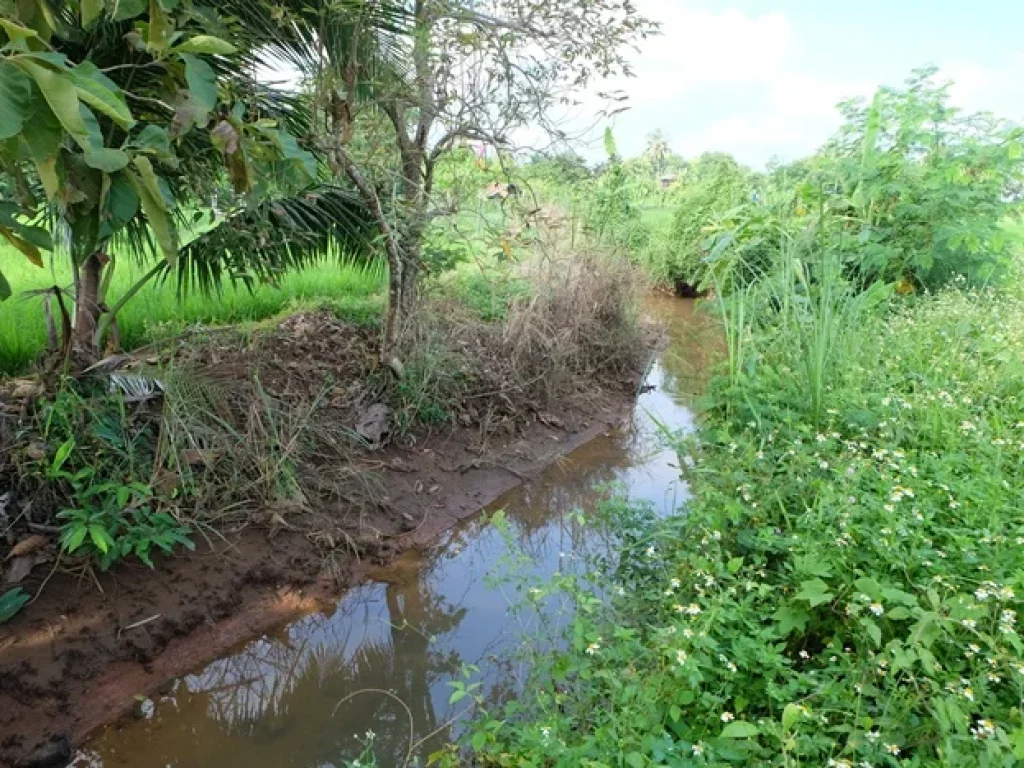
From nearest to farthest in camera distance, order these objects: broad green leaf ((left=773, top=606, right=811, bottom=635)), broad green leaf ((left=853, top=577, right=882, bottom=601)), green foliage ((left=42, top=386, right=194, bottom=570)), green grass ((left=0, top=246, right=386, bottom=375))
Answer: broad green leaf ((left=853, top=577, right=882, bottom=601)), broad green leaf ((left=773, top=606, right=811, bottom=635)), green foliage ((left=42, top=386, right=194, bottom=570)), green grass ((left=0, top=246, right=386, bottom=375))

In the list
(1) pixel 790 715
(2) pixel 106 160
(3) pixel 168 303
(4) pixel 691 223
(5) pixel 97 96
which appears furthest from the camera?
(4) pixel 691 223

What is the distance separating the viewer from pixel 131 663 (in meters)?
2.69

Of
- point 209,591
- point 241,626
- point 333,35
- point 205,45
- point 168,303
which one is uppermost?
point 333,35

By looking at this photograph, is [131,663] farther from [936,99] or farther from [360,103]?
[936,99]

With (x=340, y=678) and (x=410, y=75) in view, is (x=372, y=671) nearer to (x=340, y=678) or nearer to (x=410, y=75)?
(x=340, y=678)

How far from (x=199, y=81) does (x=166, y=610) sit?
223 cm

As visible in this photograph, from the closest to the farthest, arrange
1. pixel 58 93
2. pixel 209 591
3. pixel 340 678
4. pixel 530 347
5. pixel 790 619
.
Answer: pixel 58 93
pixel 790 619
pixel 340 678
pixel 209 591
pixel 530 347

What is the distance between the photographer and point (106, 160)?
1.26 meters

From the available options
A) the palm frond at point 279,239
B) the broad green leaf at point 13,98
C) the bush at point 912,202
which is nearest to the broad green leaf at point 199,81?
the broad green leaf at point 13,98

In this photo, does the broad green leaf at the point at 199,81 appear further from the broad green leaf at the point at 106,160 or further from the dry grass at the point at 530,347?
the dry grass at the point at 530,347

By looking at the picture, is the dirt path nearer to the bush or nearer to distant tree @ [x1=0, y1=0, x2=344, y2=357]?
distant tree @ [x1=0, y1=0, x2=344, y2=357]

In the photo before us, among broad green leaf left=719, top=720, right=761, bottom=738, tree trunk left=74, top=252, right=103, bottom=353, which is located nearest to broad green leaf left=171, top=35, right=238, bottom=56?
broad green leaf left=719, top=720, right=761, bottom=738

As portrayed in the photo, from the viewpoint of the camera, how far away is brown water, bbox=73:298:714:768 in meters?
2.44

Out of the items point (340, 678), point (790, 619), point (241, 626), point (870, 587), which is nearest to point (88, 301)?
point (241, 626)
